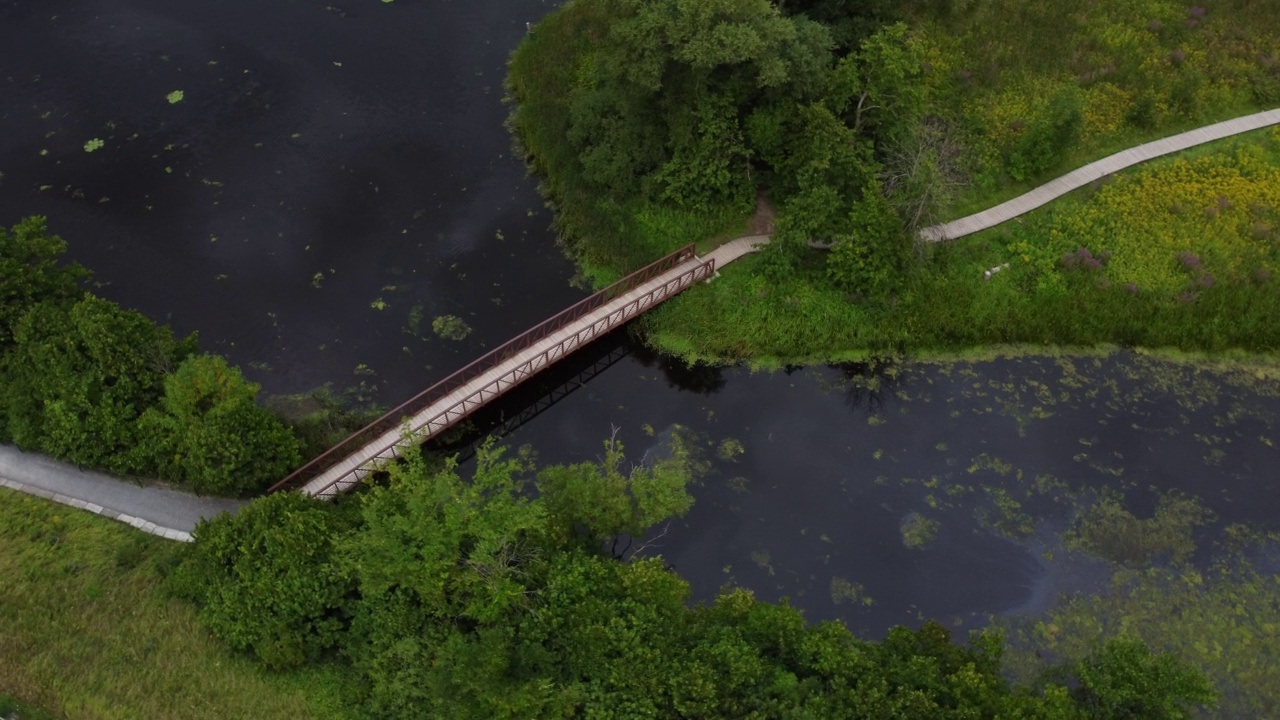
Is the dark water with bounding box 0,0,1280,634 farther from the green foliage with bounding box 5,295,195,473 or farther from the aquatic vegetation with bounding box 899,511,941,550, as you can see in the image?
the green foliage with bounding box 5,295,195,473

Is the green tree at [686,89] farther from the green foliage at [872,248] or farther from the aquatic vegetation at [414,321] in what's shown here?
the aquatic vegetation at [414,321]

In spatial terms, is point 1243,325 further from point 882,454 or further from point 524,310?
point 524,310

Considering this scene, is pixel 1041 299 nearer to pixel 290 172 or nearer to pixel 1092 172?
pixel 1092 172

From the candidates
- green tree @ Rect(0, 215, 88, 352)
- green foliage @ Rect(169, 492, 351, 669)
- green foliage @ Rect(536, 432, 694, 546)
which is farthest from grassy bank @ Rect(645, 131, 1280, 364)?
green tree @ Rect(0, 215, 88, 352)

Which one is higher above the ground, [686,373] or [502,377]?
[502,377]

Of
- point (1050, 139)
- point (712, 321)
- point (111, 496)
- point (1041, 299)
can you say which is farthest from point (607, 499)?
point (1050, 139)

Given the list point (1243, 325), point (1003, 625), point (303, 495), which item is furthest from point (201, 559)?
point (1243, 325)
